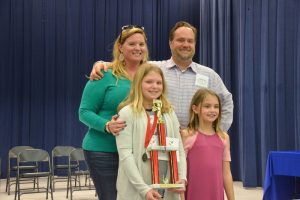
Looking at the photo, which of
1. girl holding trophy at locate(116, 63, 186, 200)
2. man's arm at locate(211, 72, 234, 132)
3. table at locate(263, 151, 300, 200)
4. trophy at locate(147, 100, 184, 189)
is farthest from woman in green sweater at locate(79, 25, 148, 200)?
table at locate(263, 151, 300, 200)

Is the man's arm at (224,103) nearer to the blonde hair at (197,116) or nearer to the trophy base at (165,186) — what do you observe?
the blonde hair at (197,116)

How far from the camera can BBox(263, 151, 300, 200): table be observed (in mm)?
4008

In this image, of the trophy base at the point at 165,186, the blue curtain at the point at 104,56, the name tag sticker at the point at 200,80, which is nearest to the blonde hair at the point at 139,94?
the trophy base at the point at 165,186

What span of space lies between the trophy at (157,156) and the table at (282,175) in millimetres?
2405

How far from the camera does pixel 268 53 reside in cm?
705

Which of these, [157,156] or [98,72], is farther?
[98,72]

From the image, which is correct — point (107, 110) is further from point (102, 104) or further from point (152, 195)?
point (152, 195)

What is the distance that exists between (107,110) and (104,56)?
7.63 metres

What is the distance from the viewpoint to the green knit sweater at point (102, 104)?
6.86 ft

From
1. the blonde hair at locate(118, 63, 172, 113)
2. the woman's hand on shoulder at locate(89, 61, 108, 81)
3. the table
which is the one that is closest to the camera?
the blonde hair at locate(118, 63, 172, 113)

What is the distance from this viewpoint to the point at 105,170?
208cm

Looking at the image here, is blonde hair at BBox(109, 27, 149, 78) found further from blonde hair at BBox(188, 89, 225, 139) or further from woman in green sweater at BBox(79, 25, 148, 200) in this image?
blonde hair at BBox(188, 89, 225, 139)

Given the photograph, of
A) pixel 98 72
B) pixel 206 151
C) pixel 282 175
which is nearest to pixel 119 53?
pixel 98 72

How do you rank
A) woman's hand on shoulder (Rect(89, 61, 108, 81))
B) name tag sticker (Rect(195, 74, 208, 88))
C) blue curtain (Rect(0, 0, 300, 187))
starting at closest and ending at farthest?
1. woman's hand on shoulder (Rect(89, 61, 108, 81))
2. name tag sticker (Rect(195, 74, 208, 88))
3. blue curtain (Rect(0, 0, 300, 187))
